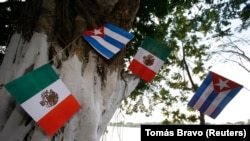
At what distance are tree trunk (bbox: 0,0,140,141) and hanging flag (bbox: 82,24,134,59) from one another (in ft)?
0.24

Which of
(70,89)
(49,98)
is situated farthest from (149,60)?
(49,98)

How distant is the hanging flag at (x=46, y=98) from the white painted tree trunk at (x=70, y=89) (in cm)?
9

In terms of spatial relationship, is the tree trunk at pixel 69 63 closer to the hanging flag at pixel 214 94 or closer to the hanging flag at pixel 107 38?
the hanging flag at pixel 107 38

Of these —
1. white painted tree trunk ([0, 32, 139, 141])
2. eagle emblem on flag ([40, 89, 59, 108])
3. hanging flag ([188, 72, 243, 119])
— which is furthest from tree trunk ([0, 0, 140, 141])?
hanging flag ([188, 72, 243, 119])

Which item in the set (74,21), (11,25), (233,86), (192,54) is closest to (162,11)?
(233,86)

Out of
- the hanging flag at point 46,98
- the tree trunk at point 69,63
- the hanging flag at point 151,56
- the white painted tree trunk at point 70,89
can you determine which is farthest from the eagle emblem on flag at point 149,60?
the hanging flag at point 46,98

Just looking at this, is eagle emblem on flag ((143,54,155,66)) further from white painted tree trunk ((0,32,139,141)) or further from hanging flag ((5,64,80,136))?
hanging flag ((5,64,80,136))

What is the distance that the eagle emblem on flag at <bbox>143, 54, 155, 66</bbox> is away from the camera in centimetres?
382

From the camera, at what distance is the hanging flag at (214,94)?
161 inches

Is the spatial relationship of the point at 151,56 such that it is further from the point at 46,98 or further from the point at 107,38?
the point at 46,98

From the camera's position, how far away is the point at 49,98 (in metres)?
2.36

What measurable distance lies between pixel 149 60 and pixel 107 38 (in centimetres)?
103

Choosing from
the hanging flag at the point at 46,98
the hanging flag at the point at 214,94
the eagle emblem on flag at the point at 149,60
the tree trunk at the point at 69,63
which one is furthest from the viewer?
the hanging flag at the point at 214,94

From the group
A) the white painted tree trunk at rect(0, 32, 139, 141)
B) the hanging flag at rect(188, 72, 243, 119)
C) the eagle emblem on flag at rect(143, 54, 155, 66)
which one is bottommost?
the hanging flag at rect(188, 72, 243, 119)
